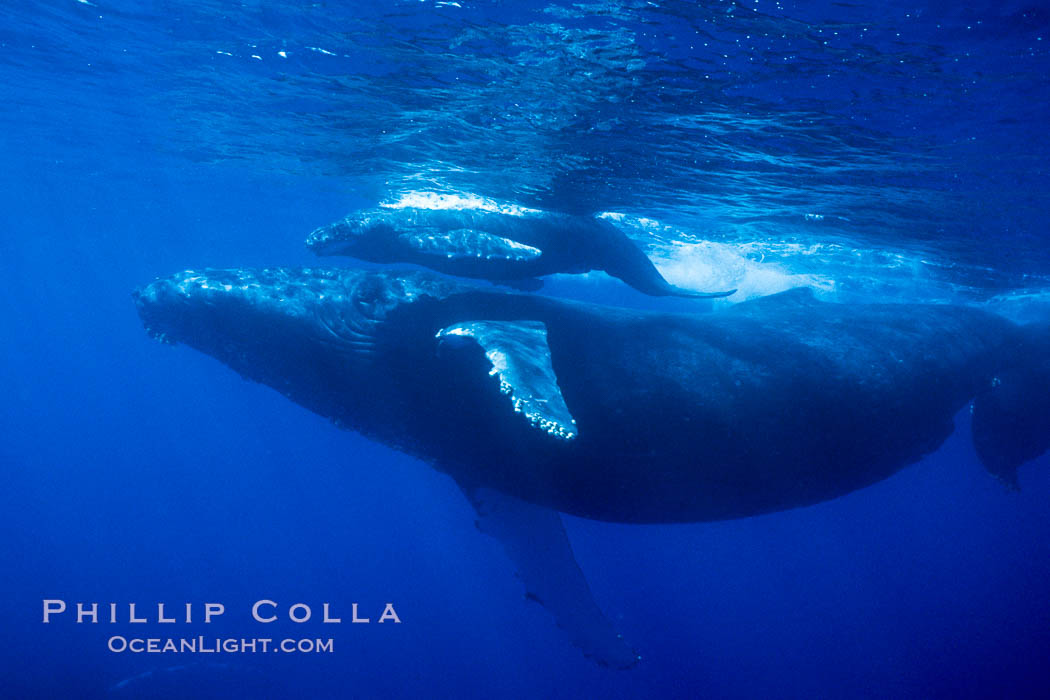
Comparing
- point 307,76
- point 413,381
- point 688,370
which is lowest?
point 413,381

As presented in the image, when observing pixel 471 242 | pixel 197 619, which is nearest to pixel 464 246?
pixel 471 242

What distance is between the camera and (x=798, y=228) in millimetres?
19031

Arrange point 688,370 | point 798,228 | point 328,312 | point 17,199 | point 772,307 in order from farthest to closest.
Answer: point 17,199
point 798,228
point 772,307
point 328,312
point 688,370

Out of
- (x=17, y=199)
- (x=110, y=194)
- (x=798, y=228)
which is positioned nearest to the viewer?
(x=798, y=228)

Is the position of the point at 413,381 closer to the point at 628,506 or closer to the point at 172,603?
the point at 628,506

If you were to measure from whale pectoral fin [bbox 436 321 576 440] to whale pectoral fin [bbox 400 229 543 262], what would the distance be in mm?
2499

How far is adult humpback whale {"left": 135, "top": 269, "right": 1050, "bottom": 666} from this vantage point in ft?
20.9

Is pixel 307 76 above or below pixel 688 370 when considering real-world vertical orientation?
above

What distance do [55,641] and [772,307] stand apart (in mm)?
35824

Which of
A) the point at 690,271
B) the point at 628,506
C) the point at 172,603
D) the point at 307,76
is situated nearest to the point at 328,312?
the point at 628,506

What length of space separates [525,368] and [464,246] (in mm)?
3888

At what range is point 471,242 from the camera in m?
8.92

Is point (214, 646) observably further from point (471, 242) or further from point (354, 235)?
point (471, 242)

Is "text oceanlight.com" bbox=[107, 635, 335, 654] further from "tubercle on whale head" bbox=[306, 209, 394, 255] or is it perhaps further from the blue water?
"tubercle on whale head" bbox=[306, 209, 394, 255]
